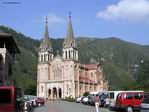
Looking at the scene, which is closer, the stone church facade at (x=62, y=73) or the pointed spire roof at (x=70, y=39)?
the stone church facade at (x=62, y=73)

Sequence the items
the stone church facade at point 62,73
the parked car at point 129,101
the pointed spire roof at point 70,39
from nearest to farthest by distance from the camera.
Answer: the parked car at point 129,101, the stone church facade at point 62,73, the pointed spire roof at point 70,39

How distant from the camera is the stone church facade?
13062 centimetres

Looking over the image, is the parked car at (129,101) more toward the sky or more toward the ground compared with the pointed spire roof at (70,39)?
more toward the ground

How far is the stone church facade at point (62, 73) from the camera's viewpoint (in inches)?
5143

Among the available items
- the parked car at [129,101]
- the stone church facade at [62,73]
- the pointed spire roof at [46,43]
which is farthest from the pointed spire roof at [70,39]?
the parked car at [129,101]

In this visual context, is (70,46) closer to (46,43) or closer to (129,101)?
(46,43)

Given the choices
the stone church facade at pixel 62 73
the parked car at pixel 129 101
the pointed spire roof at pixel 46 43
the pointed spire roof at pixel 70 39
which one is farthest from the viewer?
the pointed spire roof at pixel 46 43

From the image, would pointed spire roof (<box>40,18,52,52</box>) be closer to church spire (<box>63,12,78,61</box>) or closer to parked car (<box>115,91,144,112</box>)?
church spire (<box>63,12,78,61</box>)

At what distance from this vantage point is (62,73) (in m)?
133

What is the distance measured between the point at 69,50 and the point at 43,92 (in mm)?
16838

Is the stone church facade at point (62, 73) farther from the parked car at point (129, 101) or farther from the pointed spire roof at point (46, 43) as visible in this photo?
the parked car at point (129, 101)

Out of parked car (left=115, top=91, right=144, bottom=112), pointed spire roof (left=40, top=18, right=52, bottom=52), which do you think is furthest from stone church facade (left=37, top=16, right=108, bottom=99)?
parked car (left=115, top=91, right=144, bottom=112)

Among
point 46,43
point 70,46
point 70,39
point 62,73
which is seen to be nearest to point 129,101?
point 70,46

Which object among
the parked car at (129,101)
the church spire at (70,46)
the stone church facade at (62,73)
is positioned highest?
the church spire at (70,46)
